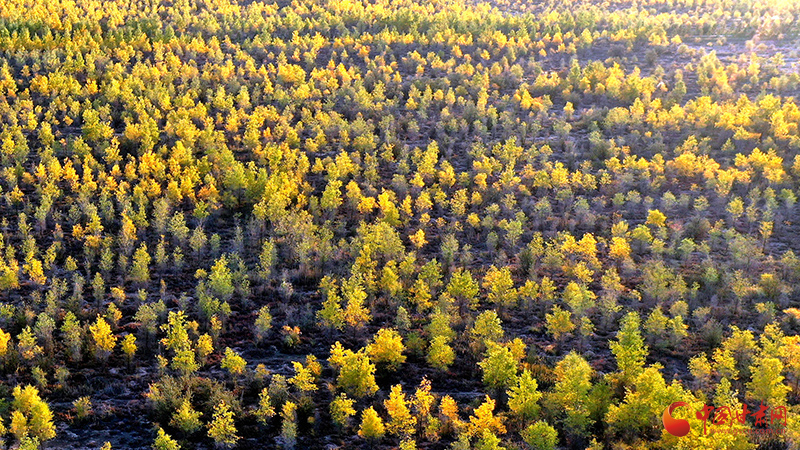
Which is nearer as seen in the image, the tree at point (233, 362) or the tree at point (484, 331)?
the tree at point (233, 362)

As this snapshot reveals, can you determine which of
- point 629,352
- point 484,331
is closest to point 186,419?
point 484,331

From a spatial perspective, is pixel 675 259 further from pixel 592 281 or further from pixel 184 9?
pixel 184 9

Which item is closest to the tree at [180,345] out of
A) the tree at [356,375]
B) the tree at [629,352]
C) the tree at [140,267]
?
the tree at [140,267]

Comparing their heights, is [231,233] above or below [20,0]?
below

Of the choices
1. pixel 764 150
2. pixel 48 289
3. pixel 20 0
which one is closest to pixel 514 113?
pixel 764 150

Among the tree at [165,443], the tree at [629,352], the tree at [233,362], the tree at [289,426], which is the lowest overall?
Result: the tree at [289,426]

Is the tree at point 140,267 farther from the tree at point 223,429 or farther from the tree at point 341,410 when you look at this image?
the tree at point 341,410
